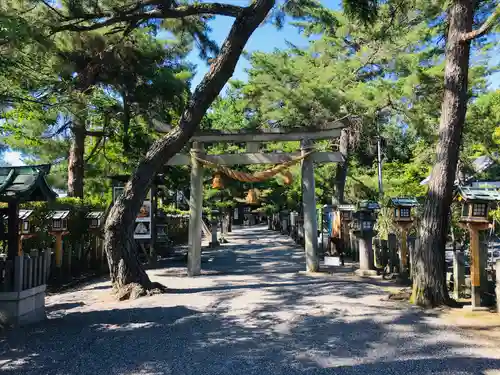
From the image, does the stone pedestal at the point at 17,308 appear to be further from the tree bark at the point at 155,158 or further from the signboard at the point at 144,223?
the signboard at the point at 144,223

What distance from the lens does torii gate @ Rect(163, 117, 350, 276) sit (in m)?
10.6

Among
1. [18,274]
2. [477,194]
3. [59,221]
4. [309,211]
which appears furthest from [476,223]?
[59,221]

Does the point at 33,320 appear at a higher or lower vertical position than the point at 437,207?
lower

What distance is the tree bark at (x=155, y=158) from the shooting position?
802cm

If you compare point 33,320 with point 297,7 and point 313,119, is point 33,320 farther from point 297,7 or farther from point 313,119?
point 313,119

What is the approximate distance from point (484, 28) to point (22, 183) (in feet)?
22.6

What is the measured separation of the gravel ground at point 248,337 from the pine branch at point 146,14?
498cm

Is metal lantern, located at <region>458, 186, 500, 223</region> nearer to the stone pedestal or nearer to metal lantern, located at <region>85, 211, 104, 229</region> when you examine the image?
the stone pedestal

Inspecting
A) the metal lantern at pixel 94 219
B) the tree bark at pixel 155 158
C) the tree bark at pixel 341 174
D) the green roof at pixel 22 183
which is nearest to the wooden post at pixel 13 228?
the green roof at pixel 22 183

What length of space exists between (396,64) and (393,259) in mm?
7360

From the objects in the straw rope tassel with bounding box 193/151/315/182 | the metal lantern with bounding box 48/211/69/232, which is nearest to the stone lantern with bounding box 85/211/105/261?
the metal lantern with bounding box 48/211/69/232

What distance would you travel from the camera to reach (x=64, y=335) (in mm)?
5582

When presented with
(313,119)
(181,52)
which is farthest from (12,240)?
(313,119)

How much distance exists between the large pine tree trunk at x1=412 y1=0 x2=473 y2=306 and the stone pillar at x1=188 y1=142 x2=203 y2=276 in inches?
213
